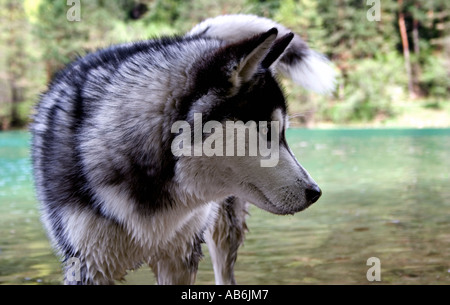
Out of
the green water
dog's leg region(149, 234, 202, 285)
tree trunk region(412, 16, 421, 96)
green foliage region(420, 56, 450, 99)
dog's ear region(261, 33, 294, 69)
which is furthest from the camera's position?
tree trunk region(412, 16, 421, 96)

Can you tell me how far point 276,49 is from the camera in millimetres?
2617

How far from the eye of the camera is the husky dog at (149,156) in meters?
2.65

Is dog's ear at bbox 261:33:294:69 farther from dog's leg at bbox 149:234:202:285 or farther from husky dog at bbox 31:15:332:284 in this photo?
dog's leg at bbox 149:234:202:285

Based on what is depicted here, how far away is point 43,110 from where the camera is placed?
10.9ft

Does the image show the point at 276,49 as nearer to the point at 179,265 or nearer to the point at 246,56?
the point at 246,56

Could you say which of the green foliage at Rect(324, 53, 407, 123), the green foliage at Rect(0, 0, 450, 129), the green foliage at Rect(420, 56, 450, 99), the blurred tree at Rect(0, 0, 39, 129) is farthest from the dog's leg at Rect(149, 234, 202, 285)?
the green foliage at Rect(420, 56, 450, 99)

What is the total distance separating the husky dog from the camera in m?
2.65

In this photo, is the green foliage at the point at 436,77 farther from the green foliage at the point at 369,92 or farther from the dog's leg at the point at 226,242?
the dog's leg at the point at 226,242

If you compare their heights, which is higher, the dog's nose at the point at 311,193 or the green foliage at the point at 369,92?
the dog's nose at the point at 311,193

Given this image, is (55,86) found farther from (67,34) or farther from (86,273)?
(67,34)

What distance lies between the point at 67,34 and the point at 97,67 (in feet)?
133

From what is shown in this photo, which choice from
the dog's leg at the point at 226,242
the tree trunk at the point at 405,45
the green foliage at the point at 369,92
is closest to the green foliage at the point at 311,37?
the green foliage at the point at 369,92

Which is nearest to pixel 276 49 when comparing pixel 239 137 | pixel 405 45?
pixel 239 137

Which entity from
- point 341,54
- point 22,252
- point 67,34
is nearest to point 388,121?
point 341,54
